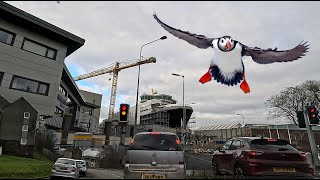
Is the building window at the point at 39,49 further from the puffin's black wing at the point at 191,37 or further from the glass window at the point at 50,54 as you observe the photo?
the puffin's black wing at the point at 191,37

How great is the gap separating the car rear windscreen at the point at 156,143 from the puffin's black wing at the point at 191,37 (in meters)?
3.37

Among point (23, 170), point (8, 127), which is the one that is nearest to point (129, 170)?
point (23, 170)

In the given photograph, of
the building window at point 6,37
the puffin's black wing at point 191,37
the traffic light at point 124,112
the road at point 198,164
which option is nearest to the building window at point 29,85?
the building window at point 6,37

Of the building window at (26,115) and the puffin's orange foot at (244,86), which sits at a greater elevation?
the building window at (26,115)

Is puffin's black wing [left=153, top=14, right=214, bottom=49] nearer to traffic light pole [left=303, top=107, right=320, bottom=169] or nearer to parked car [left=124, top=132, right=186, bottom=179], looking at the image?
parked car [left=124, top=132, right=186, bottom=179]

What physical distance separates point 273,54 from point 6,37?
26.6m

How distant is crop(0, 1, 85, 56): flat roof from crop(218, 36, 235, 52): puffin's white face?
80.5 feet

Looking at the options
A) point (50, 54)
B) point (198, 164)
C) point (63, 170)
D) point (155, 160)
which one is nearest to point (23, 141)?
point (63, 170)

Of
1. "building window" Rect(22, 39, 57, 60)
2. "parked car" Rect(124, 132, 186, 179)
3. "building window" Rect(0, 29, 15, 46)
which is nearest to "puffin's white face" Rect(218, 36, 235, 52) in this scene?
"parked car" Rect(124, 132, 186, 179)

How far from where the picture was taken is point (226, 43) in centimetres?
980

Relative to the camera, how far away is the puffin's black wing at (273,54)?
9344mm

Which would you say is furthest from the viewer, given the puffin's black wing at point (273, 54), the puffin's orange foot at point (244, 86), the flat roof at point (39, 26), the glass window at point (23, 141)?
the flat roof at point (39, 26)

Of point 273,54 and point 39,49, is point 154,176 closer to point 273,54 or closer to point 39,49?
point 273,54

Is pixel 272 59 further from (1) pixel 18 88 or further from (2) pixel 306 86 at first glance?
(2) pixel 306 86
